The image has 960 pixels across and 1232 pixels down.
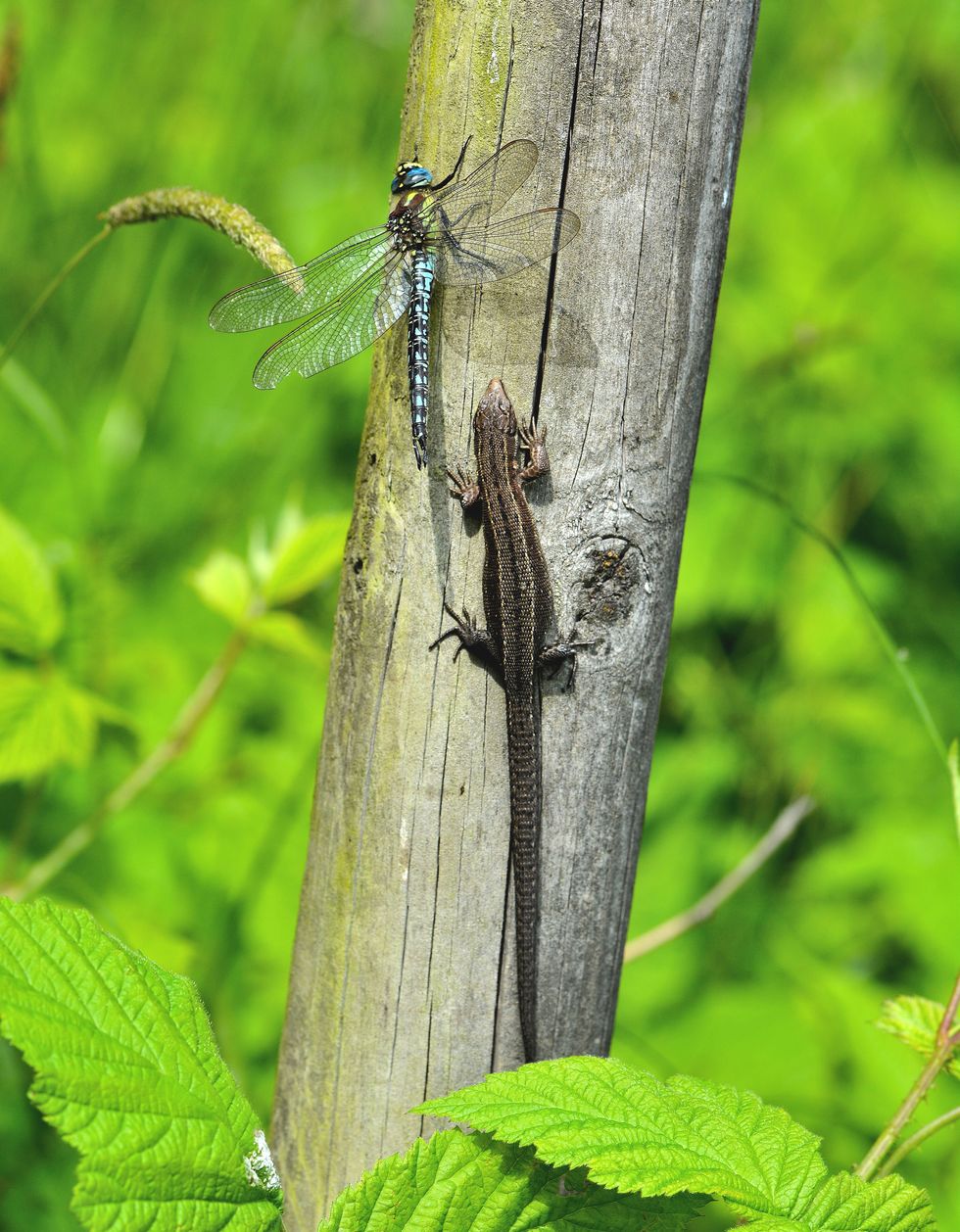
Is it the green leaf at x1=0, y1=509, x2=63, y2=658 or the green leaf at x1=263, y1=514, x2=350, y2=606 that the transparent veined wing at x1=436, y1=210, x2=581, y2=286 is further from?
the green leaf at x1=0, y1=509, x2=63, y2=658

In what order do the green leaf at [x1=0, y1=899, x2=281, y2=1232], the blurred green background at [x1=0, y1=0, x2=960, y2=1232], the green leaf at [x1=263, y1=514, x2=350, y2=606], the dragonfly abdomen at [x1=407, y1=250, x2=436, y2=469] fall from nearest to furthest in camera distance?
the green leaf at [x1=0, y1=899, x2=281, y2=1232] < the dragonfly abdomen at [x1=407, y1=250, x2=436, y2=469] < the green leaf at [x1=263, y1=514, x2=350, y2=606] < the blurred green background at [x1=0, y1=0, x2=960, y2=1232]

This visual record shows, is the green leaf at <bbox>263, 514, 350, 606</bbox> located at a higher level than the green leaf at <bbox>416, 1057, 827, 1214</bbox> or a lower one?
higher

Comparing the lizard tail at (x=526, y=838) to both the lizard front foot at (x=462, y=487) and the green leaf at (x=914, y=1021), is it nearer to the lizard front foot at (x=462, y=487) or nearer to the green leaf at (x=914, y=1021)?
the lizard front foot at (x=462, y=487)

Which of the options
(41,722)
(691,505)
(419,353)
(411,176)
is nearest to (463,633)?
(419,353)

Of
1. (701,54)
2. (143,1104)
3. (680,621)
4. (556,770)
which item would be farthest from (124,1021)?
(680,621)

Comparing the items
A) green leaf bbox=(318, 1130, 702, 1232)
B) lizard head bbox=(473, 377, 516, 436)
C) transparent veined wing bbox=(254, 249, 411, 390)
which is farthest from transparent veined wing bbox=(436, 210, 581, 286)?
green leaf bbox=(318, 1130, 702, 1232)

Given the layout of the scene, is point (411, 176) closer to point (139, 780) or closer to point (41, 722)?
point (41, 722)
